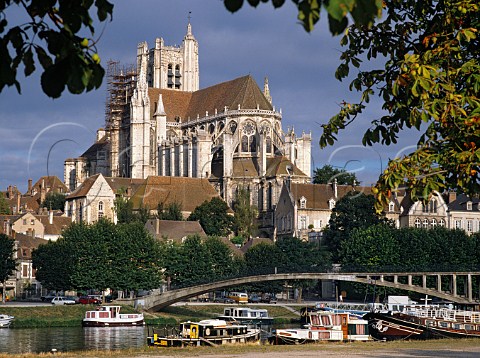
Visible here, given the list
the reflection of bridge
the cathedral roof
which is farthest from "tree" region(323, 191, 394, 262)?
the cathedral roof

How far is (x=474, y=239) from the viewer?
94250 mm

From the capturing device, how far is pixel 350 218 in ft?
353

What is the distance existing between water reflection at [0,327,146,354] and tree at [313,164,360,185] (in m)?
77.6

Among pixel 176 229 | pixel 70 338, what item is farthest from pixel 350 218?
pixel 70 338

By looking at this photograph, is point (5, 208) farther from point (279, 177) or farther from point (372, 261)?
point (372, 261)

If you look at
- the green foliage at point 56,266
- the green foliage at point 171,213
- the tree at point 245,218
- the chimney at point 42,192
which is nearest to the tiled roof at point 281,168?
the tree at point 245,218

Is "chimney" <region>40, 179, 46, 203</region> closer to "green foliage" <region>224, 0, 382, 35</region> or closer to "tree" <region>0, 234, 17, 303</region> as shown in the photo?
"tree" <region>0, 234, 17, 303</region>

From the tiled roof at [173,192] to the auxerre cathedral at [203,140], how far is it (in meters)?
3.91

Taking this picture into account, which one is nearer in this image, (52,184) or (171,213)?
(171,213)

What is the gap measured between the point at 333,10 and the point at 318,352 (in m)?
33.0

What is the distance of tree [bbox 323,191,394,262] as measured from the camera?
352 ft

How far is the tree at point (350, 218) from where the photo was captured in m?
107

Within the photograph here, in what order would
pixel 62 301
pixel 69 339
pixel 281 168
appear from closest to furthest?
pixel 69 339, pixel 62 301, pixel 281 168

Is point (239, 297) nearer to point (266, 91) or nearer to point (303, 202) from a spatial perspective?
point (303, 202)
